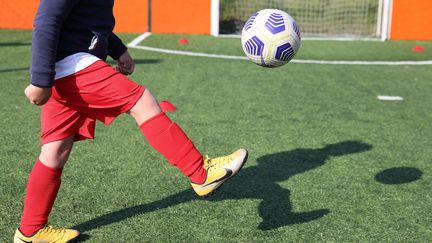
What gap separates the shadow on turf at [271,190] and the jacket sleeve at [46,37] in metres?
1.12

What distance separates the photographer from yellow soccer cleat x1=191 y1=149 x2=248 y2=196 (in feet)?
8.81

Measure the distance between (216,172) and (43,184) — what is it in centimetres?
100

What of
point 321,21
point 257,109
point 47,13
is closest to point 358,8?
point 321,21

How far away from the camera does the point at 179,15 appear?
13273mm

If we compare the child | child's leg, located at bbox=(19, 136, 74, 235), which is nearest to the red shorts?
the child

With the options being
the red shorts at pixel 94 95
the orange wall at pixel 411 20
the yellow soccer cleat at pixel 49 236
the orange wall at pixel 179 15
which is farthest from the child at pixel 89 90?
the orange wall at pixel 411 20

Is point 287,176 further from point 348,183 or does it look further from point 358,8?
point 358,8

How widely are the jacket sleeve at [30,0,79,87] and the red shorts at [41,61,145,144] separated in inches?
6.5

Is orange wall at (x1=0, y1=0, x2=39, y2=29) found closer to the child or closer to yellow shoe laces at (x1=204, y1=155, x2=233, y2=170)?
the child

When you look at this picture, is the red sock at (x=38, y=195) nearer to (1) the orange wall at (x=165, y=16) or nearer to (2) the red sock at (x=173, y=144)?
(2) the red sock at (x=173, y=144)

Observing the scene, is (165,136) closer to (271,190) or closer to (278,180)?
(271,190)

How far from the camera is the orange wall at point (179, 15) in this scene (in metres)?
13.2

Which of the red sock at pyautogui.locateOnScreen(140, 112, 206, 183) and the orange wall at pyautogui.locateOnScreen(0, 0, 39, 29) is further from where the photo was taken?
the orange wall at pyautogui.locateOnScreen(0, 0, 39, 29)

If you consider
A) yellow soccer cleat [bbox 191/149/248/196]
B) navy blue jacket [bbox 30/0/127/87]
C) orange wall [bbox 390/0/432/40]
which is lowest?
orange wall [bbox 390/0/432/40]
